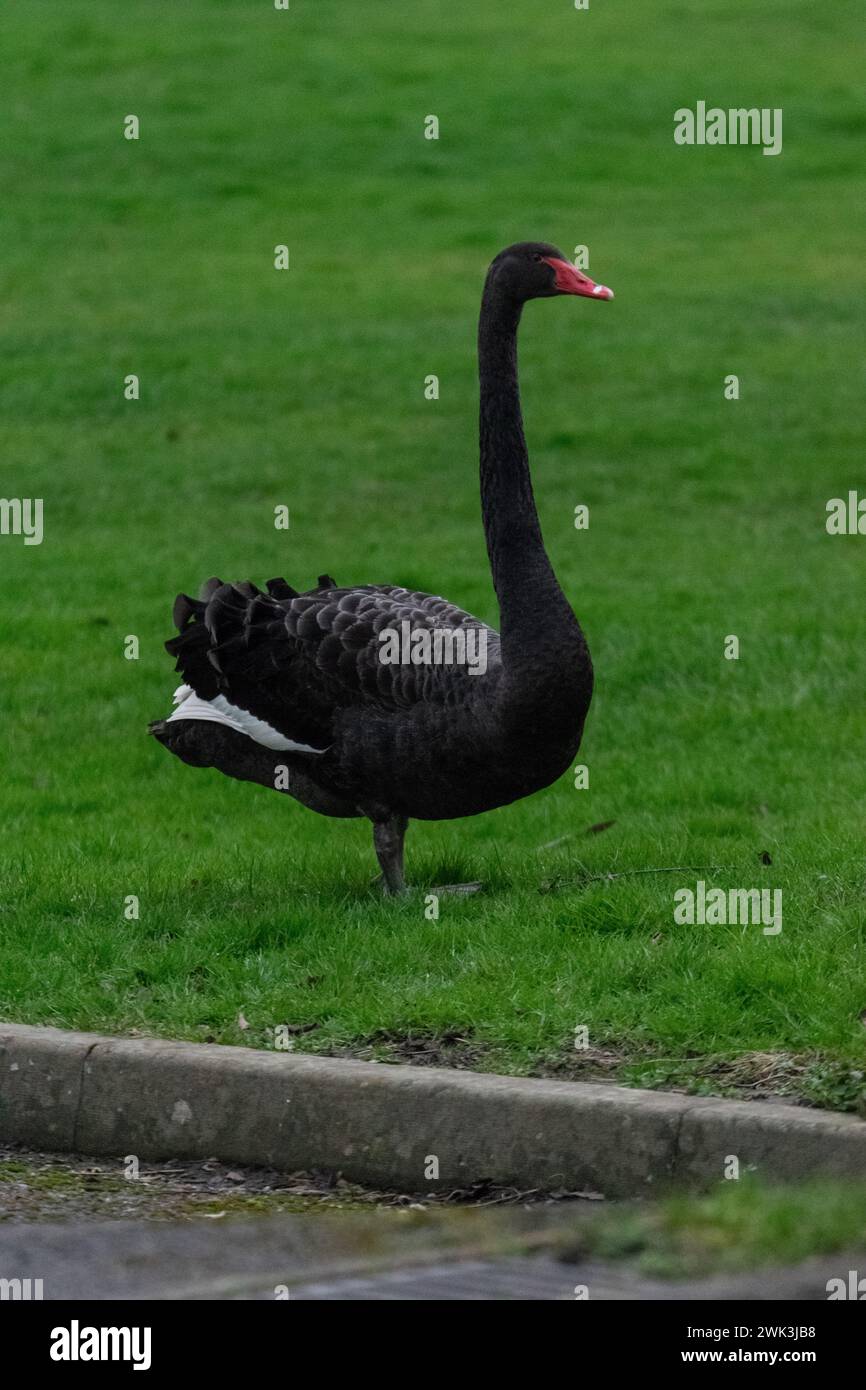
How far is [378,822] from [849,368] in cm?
1080

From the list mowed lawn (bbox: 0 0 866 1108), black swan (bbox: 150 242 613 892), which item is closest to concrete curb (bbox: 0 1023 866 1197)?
mowed lawn (bbox: 0 0 866 1108)

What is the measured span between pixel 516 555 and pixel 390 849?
1026mm

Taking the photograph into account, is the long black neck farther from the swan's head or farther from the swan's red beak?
the swan's red beak

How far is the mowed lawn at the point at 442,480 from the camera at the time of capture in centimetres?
604

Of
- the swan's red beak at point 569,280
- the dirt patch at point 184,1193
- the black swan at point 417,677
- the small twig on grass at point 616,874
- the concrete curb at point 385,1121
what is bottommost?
the dirt patch at point 184,1193

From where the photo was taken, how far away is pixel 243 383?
16.8 metres

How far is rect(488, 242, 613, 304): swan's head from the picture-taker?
6.83 metres

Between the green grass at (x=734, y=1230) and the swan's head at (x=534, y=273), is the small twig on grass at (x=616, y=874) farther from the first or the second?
the green grass at (x=734, y=1230)

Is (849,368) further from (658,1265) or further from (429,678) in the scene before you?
(658,1265)

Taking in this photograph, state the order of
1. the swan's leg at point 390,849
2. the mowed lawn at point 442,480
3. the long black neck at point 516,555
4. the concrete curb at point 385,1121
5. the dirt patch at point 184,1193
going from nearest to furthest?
the concrete curb at point 385,1121
the dirt patch at point 184,1193
the mowed lawn at point 442,480
the long black neck at point 516,555
the swan's leg at point 390,849

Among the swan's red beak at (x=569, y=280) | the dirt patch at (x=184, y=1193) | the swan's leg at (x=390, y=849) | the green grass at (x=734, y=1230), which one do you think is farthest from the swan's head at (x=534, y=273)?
the green grass at (x=734, y=1230)

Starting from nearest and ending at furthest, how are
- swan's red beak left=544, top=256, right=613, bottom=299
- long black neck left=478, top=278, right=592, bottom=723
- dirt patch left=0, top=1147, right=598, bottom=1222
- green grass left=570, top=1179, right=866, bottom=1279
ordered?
green grass left=570, top=1179, right=866, bottom=1279 → dirt patch left=0, top=1147, right=598, bottom=1222 → long black neck left=478, top=278, right=592, bottom=723 → swan's red beak left=544, top=256, right=613, bottom=299

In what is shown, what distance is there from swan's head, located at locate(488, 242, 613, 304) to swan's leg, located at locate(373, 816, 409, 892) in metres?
1.75

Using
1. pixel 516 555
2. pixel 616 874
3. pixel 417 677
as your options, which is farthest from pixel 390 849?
pixel 516 555
